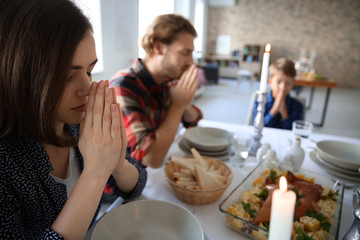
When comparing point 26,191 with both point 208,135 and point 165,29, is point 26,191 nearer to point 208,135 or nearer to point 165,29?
point 208,135

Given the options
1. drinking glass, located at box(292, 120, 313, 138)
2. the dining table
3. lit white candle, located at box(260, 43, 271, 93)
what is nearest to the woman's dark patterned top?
the dining table

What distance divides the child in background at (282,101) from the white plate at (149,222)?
1.54m

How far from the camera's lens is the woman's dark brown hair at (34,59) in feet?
1.69

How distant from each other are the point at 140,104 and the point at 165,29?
46 centimetres

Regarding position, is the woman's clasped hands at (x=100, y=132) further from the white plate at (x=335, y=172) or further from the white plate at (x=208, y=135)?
the white plate at (x=335, y=172)

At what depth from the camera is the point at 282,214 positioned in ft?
0.98

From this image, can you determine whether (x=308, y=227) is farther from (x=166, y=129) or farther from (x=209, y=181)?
(x=166, y=129)

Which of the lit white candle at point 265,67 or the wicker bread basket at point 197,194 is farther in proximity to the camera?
the lit white candle at point 265,67

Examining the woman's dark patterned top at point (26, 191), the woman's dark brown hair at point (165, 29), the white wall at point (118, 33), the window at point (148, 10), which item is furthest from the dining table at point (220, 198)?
the window at point (148, 10)

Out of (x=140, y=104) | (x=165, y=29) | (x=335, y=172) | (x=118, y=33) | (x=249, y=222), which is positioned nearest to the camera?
(x=249, y=222)

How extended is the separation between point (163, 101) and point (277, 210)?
1.28 metres

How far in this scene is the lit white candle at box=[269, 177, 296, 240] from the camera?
0.29 meters

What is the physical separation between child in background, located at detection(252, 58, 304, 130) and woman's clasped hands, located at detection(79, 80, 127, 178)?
65.0 inches

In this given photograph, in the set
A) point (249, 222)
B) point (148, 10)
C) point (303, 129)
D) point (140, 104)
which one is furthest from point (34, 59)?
point (148, 10)
